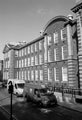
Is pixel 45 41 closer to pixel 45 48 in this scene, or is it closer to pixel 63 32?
pixel 45 48

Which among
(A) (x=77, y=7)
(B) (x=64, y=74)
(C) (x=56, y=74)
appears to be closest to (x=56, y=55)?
(C) (x=56, y=74)

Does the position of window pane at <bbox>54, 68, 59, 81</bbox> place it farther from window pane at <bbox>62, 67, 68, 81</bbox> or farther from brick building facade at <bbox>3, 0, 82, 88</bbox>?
window pane at <bbox>62, 67, 68, 81</bbox>

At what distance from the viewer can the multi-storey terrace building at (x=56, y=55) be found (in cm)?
2335

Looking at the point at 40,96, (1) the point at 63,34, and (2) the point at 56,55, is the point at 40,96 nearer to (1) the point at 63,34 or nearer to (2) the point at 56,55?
(2) the point at 56,55

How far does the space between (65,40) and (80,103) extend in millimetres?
13740

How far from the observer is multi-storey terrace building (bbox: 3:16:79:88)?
76.6 ft

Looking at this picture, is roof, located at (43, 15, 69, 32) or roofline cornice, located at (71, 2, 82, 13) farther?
roof, located at (43, 15, 69, 32)

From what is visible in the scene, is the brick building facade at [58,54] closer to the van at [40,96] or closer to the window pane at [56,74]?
the window pane at [56,74]

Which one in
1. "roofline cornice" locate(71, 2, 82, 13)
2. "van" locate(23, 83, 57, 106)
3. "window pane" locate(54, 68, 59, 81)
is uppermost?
"roofline cornice" locate(71, 2, 82, 13)

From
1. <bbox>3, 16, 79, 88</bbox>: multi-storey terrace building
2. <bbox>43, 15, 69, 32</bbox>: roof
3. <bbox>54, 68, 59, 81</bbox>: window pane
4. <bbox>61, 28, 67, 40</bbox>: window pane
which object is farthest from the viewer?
<bbox>54, 68, 59, 81</bbox>: window pane

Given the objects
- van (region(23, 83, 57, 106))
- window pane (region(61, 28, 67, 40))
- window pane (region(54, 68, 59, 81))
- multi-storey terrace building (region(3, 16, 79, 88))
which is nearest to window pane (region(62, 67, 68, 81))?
multi-storey terrace building (region(3, 16, 79, 88))

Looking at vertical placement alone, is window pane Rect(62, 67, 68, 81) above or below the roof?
below

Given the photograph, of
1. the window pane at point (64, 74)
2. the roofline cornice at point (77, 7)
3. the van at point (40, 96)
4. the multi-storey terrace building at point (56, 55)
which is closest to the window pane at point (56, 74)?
the multi-storey terrace building at point (56, 55)

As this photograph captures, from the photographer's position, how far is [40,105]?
Answer: 14.9 m
